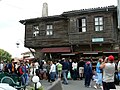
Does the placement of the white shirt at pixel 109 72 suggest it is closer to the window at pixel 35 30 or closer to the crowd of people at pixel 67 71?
the crowd of people at pixel 67 71

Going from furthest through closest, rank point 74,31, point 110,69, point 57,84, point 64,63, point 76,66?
point 74,31 → point 76,66 → point 64,63 → point 110,69 → point 57,84

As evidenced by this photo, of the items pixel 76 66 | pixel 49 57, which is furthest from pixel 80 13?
pixel 76 66

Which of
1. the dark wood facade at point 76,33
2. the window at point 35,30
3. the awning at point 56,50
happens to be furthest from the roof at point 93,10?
the window at point 35,30

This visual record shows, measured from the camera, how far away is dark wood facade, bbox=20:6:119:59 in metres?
29.2

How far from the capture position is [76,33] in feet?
102

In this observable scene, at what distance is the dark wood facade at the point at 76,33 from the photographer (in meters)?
29.2

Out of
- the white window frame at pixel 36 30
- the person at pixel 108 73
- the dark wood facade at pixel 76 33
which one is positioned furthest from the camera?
the white window frame at pixel 36 30

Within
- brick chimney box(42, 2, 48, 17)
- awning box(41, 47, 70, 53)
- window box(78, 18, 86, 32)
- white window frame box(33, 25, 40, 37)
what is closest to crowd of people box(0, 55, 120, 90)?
awning box(41, 47, 70, 53)

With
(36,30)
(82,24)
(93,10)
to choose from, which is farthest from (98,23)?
(36,30)

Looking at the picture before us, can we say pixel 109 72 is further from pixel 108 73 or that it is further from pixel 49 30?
pixel 49 30

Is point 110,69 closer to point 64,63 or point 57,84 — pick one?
point 57,84

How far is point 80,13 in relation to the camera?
30.8 m

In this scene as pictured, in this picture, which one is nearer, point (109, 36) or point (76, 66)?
point (76, 66)

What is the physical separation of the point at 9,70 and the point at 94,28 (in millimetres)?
11535
